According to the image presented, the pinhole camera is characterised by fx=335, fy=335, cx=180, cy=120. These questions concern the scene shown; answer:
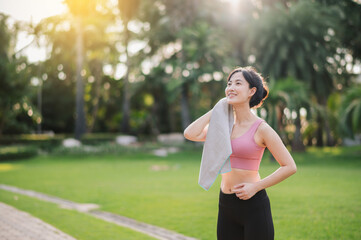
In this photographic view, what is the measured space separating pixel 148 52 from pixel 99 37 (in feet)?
15.6

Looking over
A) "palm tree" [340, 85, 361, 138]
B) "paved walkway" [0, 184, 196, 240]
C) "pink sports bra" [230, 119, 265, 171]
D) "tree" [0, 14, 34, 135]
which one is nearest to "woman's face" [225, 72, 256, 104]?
"pink sports bra" [230, 119, 265, 171]

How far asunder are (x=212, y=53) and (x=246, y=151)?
79.6 ft

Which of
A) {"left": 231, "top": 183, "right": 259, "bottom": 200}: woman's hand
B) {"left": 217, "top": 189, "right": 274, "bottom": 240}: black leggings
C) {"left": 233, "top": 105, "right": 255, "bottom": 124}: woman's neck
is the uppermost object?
{"left": 233, "top": 105, "right": 255, "bottom": 124}: woman's neck

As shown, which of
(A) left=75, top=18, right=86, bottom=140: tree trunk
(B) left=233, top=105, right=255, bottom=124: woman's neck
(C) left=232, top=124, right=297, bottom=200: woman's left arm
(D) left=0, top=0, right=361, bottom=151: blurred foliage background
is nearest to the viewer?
(C) left=232, top=124, right=297, bottom=200: woman's left arm

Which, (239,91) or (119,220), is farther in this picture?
(119,220)

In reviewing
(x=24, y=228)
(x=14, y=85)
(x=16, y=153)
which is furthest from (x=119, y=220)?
(x=14, y=85)

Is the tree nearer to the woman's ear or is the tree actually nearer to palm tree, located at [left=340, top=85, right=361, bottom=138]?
palm tree, located at [left=340, top=85, right=361, bottom=138]

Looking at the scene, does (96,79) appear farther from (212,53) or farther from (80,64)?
(212,53)

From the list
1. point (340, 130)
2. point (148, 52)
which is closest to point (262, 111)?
point (340, 130)

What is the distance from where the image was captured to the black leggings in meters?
2.50

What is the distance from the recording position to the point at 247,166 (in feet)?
8.36

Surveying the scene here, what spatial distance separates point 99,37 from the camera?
103 feet

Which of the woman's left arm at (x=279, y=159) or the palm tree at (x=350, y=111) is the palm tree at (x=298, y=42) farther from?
the woman's left arm at (x=279, y=159)

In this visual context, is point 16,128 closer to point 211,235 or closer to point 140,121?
point 140,121
